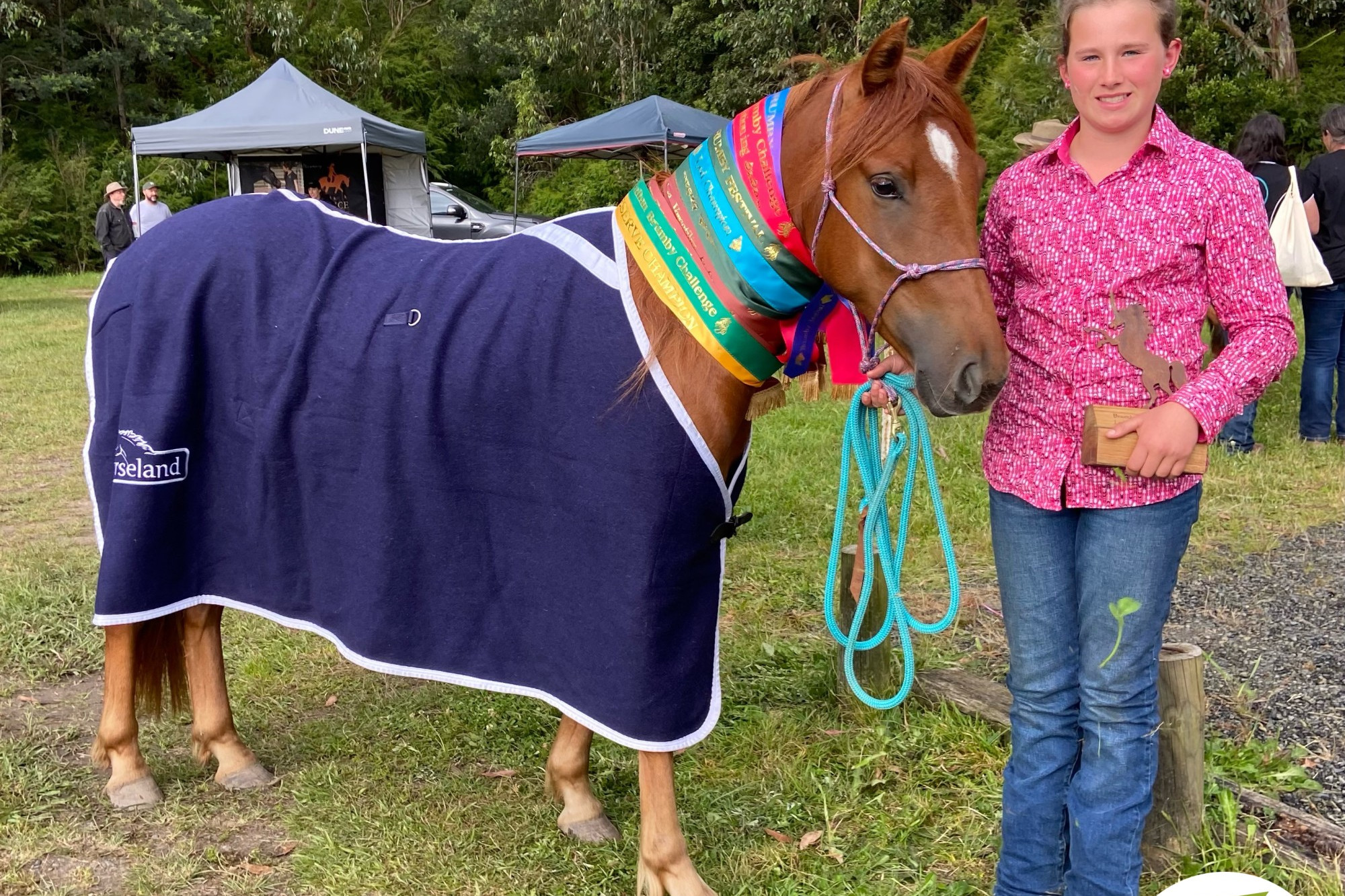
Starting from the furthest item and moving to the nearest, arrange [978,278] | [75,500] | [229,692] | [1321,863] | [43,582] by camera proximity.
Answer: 1. [75,500]
2. [43,582]
3. [229,692]
4. [1321,863]
5. [978,278]

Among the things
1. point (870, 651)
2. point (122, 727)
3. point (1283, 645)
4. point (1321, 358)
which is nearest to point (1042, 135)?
point (1321, 358)

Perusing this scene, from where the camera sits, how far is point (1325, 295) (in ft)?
20.9

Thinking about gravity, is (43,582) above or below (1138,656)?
below

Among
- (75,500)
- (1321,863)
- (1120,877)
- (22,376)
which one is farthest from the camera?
(22,376)

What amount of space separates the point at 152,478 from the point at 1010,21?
17630 mm

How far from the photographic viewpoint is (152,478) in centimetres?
284

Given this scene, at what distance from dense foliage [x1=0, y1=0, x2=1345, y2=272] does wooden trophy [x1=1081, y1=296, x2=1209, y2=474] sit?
39.4 feet

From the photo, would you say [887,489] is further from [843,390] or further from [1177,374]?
[1177,374]

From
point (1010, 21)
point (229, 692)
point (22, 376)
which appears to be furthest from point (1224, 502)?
point (1010, 21)

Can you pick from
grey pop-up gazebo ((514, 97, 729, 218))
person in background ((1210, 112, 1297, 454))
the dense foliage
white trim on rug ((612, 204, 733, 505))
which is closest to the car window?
the dense foliage

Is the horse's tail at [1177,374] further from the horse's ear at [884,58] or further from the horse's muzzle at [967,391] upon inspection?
the horse's ear at [884,58]

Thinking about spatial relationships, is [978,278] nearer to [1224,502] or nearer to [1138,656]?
[1138,656]

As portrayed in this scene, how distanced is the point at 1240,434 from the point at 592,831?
5.17 meters

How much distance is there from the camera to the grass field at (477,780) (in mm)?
2578
